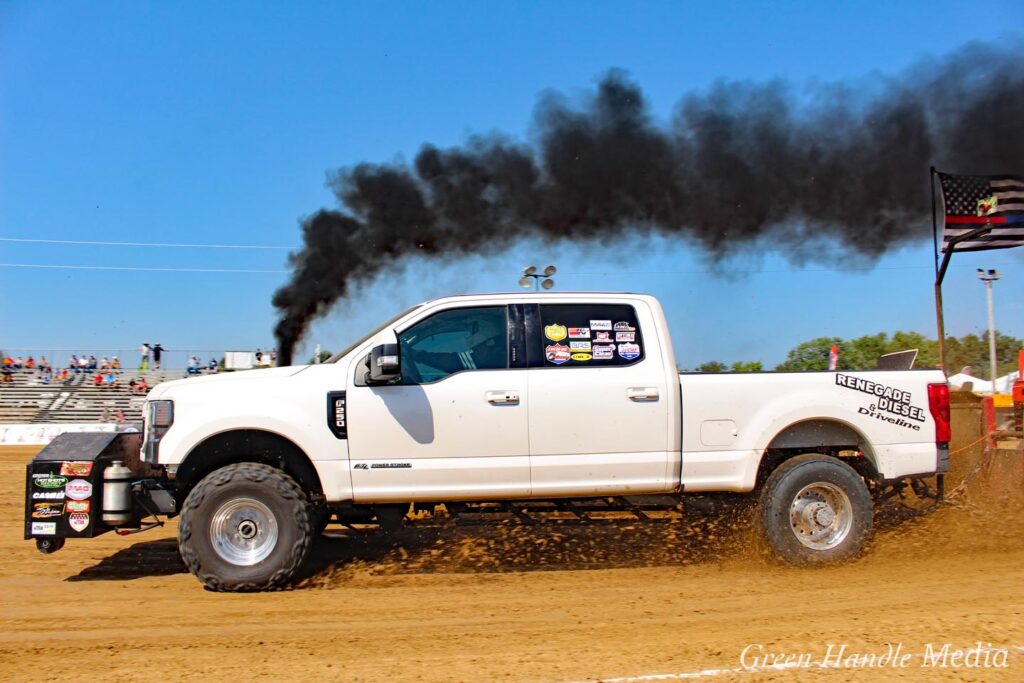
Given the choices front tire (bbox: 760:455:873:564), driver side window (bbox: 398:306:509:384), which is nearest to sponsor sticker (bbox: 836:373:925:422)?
front tire (bbox: 760:455:873:564)

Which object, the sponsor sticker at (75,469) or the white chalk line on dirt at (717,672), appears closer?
the white chalk line on dirt at (717,672)

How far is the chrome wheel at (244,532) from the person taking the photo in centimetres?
530

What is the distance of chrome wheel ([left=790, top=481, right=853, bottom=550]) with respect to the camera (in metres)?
5.75

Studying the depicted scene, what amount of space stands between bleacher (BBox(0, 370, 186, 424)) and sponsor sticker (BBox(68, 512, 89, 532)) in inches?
782

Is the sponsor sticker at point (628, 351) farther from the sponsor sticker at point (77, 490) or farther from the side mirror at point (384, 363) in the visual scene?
the sponsor sticker at point (77, 490)

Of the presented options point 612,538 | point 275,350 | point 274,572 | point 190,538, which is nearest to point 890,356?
point 612,538

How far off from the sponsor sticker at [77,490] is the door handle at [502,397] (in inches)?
114

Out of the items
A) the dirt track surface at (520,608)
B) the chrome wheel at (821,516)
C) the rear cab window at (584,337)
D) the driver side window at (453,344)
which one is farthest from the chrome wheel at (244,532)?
the chrome wheel at (821,516)

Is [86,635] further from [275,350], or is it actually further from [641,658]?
[275,350]

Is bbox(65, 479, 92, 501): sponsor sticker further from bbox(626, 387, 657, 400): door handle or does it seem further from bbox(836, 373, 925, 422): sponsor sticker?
bbox(836, 373, 925, 422): sponsor sticker

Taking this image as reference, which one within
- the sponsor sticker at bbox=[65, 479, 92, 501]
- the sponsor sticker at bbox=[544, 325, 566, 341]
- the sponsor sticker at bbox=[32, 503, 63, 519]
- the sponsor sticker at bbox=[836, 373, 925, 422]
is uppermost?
the sponsor sticker at bbox=[544, 325, 566, 341]

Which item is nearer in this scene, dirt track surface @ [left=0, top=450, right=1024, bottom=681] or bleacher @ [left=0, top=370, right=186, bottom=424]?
dirt track surface @ [left=0, top=450, right=1024, bottom=681]

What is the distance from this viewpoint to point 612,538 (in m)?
6.84

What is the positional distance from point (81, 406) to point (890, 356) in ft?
85.8
